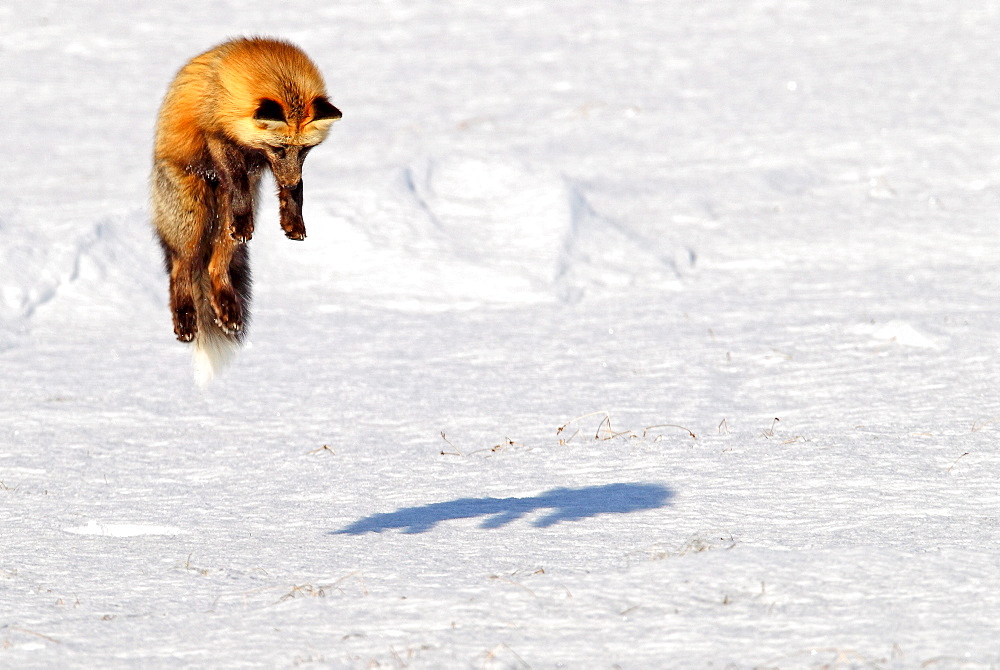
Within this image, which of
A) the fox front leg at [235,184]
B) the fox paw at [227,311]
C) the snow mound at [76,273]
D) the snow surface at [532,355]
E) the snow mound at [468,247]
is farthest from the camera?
the snow mound at [468,247]

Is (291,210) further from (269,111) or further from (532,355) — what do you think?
(532,355)

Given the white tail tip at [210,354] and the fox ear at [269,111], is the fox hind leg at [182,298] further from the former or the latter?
the fox ear at [269,111]

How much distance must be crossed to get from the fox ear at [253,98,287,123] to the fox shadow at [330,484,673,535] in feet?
6.95

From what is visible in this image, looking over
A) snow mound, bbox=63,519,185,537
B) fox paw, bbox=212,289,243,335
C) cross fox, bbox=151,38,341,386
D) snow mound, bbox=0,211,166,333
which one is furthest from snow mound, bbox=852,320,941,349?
snow mound, bbox=0,211,166,333

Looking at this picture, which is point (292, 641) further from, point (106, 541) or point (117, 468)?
point (117, 468)

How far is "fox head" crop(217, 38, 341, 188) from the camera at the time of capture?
5.05 meters

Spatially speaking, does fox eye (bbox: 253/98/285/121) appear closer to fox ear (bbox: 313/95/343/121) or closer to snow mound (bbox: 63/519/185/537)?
fox ear (bbox: 313/95/343/121)

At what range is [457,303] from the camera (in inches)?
454

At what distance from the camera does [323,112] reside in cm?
502

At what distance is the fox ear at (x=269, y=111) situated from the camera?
4965 millimetres

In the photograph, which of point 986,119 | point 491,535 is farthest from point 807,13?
point 491,535

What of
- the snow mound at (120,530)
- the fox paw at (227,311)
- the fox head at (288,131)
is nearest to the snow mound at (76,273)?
the snow mound at (120,530)

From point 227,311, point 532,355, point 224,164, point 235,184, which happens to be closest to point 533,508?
point 227,311

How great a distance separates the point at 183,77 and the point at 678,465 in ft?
11.5
